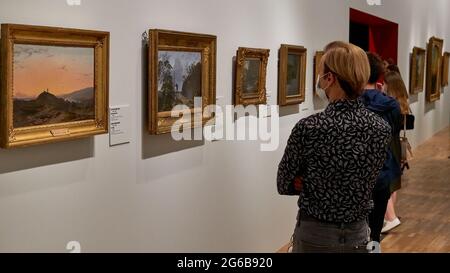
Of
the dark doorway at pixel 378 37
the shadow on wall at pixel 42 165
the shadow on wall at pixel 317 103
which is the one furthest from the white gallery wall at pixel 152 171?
the dark doorway at pixel 378 37

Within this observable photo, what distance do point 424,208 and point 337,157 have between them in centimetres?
586

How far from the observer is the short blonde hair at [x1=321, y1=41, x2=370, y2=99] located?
3.03 metres

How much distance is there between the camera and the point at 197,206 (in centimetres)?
488

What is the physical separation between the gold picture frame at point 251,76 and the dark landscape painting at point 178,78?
69cm

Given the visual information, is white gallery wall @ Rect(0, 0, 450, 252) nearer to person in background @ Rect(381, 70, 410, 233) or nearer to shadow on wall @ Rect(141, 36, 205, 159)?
shadow on wall @ Rect(141, 36, 205, 159)

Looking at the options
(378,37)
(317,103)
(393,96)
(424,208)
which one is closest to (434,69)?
(378,37)

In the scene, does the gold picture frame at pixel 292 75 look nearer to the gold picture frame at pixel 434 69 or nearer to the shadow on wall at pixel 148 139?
the shadow on wall at pixel 148 139

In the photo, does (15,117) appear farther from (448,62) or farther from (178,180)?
(448,62)

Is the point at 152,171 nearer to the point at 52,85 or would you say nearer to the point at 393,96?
the point at 52,85

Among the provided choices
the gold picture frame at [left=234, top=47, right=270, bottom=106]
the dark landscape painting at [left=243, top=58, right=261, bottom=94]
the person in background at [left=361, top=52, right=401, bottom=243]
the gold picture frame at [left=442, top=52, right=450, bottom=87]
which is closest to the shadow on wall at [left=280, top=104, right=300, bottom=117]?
the gold picture frame at [left=234, top=47, right=270, bottom=106]

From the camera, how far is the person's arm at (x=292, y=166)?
2.99 meters

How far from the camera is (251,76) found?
5566mm

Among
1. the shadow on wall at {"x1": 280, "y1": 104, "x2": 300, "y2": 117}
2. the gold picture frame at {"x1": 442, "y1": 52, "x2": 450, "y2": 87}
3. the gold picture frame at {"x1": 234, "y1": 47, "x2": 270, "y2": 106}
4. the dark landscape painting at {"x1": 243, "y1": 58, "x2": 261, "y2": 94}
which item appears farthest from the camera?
the gold picture frame at {"x1": 442, "y1": 52, "x2": 450, "y2": 87}

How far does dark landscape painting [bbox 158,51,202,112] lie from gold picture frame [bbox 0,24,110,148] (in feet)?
2.21
